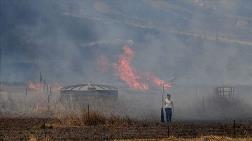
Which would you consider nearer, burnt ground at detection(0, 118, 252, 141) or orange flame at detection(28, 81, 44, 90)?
burnt ground at detection(0, 118, 252, 141)

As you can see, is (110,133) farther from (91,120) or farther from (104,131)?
(91,120)

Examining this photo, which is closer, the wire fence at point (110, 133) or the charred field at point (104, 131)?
the charred field at point (104, 131)

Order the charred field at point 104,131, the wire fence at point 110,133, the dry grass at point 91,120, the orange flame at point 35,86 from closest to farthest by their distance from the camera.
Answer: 1. the charred field at point 104,131
2. the wire fence at point 110,133
3. the dry grass at point 91,120
4. the orange flame at point 35,86

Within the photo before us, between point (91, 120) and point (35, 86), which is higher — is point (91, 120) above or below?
below

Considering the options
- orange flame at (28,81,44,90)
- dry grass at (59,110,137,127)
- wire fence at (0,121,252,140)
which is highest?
orange flame at (28,81,44,90)

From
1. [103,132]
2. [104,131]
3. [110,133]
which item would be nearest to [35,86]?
[104,131]

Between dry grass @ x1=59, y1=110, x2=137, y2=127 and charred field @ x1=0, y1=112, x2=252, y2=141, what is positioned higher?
dry grass @ x1=59, y1=110, x2=137, y2=127

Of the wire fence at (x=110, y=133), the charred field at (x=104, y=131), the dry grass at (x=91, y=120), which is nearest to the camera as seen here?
the charred field at (x=104, y=131)

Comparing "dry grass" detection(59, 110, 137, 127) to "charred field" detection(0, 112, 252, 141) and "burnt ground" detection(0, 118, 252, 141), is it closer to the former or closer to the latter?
"charred field" detection(0, 112, 252, 141)

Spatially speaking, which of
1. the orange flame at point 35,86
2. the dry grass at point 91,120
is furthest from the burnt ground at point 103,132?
the orange flame at point 35,86

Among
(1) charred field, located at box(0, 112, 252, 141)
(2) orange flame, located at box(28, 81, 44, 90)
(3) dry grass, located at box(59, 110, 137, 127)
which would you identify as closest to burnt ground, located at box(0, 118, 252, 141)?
(1) charred field, located at box(0, 112, 252, 141)

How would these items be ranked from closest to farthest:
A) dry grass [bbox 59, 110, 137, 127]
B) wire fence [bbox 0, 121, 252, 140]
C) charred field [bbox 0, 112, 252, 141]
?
charred field [bbox 0, 112, 252, 141]
wire fence [bbox 0, 121, 252, 140]
dry grass [bbox 59, 110, 137, 127]

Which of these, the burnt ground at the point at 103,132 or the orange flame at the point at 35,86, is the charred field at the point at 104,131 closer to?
the burnt ground at the point at 103,132

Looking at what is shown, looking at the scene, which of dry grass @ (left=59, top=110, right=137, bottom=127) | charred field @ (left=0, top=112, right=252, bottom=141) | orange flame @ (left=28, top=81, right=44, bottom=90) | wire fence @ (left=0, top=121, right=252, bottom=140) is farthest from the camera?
orange flame @ (left=28, top=81, right=44, bottom=90)
